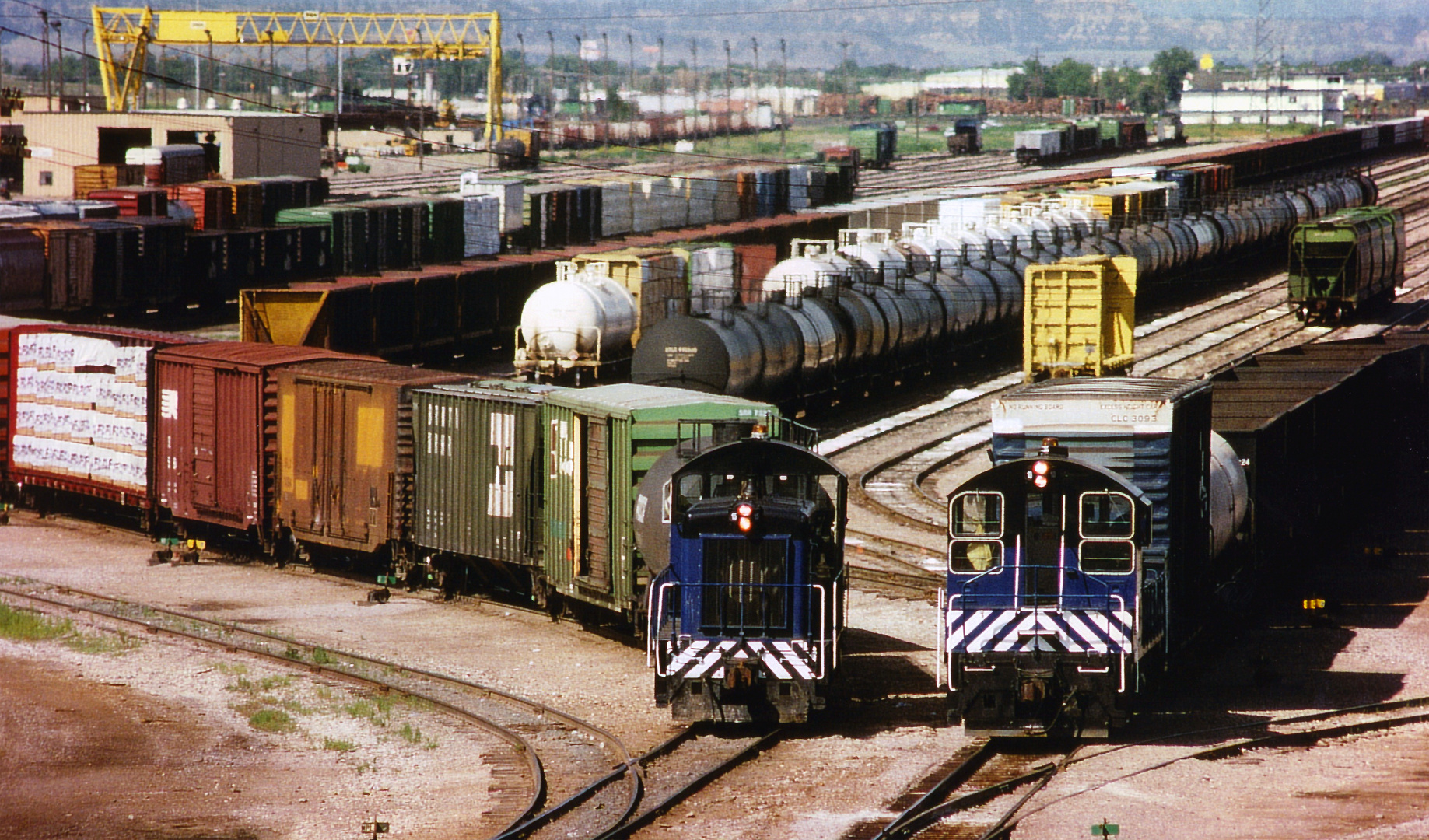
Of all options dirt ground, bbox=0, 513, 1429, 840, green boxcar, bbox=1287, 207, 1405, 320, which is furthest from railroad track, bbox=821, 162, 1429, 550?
dirt ground, bbox=0, 513, 1429, 840

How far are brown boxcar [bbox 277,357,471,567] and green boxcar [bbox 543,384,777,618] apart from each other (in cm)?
336

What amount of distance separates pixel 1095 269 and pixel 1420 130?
97.6 metres

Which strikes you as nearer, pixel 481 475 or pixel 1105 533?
pixel 1105 533

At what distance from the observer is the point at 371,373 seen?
86.5ft

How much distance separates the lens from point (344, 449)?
2616cm

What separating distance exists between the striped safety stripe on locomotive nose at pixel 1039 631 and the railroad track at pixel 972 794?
116cm

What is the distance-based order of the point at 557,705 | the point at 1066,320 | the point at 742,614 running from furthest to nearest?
the point at 1066,320, the point at 557,705, the point at 742,614

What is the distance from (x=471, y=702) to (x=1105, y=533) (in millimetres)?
7552

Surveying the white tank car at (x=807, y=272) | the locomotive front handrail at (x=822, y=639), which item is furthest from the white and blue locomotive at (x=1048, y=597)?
the white tank car at (x=807, y=272)

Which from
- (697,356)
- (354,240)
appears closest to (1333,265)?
(697,356)

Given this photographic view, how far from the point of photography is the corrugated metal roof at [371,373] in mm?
25609

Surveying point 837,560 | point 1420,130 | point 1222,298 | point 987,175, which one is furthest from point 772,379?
point 1420,130

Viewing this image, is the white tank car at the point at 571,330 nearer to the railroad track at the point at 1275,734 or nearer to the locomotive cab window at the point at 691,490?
the locomotive cab window at the point at 691,490

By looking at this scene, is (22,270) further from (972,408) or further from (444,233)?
(972,408)
